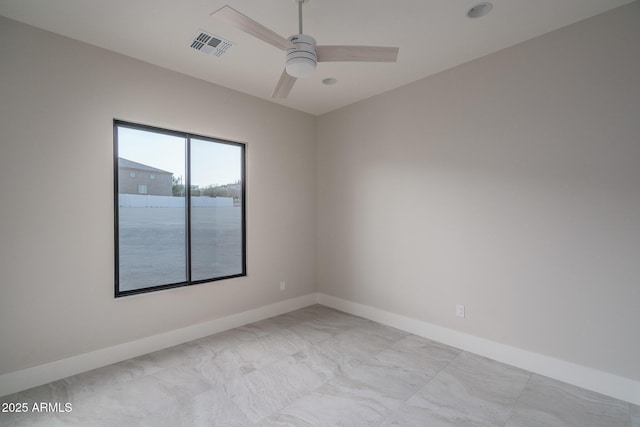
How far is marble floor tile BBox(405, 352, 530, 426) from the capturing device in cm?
212

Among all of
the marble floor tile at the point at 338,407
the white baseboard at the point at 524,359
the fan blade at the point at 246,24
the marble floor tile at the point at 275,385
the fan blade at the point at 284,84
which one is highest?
the fan blade at the point at 246,24

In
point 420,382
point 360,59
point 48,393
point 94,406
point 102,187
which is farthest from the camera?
point 102,187

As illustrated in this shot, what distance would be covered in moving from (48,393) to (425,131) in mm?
4168

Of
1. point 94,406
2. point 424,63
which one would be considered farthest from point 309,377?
point 424,63

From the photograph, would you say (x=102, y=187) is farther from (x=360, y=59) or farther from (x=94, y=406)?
(x=360, y=59)

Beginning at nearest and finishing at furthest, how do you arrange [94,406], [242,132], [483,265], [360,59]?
[360,59] < [94,406] < [483,265] < [242,132]

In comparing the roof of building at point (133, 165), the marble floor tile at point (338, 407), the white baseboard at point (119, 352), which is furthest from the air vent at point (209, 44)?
the marble floor tile at point (338, 407)

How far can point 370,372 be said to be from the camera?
271 centimetres

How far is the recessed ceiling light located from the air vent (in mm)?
2000

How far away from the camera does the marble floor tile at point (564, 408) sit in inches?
81.2

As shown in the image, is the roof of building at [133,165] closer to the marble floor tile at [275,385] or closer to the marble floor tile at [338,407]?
the marble floor tile at [275,385]

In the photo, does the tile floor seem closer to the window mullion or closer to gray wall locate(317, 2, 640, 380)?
gray wall locate(317, 2, 640, 380)

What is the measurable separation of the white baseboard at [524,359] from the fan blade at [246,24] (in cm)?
310

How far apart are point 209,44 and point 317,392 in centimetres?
311
